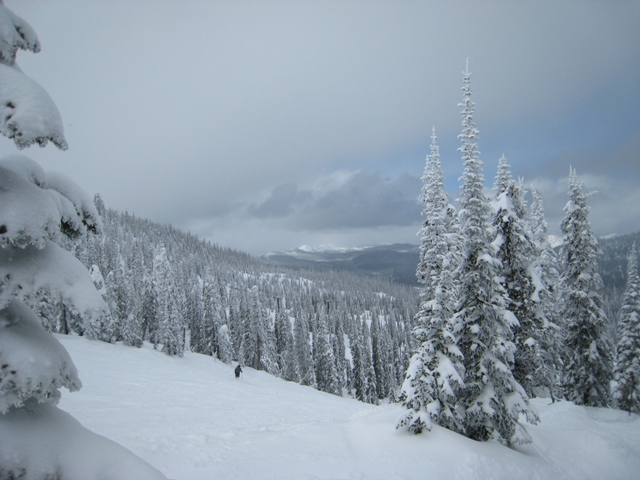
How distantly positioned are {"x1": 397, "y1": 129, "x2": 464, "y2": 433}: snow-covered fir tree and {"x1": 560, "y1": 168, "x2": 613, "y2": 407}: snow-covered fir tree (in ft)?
46.5

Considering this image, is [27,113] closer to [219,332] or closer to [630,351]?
[630,351]

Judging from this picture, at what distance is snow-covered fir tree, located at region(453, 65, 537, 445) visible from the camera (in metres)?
14.7

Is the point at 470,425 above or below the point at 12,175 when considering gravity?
below

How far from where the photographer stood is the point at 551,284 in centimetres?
2812

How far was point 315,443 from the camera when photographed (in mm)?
13320

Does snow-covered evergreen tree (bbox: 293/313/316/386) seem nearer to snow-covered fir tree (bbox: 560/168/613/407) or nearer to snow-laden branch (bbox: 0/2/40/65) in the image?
snow-covered fir tree (bbox: 560/168/613/407)

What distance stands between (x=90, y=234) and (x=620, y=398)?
3775 centimetres

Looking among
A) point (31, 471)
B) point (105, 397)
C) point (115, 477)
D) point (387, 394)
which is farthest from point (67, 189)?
point (387, 394)

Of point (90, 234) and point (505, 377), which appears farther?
point (505, 377)

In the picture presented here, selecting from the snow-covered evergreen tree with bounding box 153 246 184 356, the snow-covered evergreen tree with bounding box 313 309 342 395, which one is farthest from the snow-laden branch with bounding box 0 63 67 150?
the snow-covered evergreen tree with bounding box 313 309 342 395

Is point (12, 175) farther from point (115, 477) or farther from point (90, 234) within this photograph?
point (115, 477)

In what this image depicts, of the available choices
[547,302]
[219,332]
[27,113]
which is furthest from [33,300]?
[219,332]

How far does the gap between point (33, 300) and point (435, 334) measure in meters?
14.2

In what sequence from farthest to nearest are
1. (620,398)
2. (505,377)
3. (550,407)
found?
(620,398) < (550,407) < (505,377)
